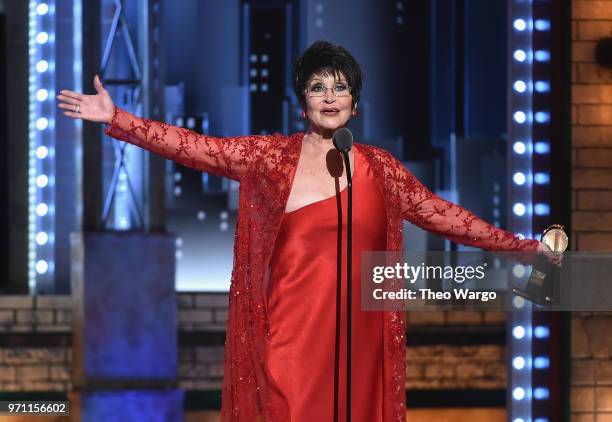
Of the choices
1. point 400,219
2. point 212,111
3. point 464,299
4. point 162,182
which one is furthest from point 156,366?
point 400,219

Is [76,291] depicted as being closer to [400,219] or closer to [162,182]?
[162,182]

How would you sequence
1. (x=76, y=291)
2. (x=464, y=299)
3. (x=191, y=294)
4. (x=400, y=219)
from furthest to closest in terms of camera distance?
(x=191, y=294) → (x=76, y=291) → (x=464, y=299) → (x=400, y=219)

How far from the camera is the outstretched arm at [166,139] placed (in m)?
2.67

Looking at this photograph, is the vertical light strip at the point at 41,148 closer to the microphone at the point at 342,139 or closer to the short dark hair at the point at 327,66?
the short dark hair at the point at 327,66

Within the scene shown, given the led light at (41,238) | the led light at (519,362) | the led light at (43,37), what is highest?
the led light at (43,37)

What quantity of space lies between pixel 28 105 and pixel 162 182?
1262 millimetres

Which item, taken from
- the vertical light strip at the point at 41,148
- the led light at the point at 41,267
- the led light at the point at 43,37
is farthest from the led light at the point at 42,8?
the led light at the point at 41,267

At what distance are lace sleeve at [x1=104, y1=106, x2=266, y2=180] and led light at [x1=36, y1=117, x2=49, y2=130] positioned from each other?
3.10 meters

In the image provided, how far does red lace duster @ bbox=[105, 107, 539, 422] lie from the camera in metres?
2.72

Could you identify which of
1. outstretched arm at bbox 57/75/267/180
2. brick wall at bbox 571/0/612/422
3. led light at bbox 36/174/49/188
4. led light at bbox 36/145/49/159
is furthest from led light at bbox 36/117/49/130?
outstretched arm at bbox 57/75/267/180

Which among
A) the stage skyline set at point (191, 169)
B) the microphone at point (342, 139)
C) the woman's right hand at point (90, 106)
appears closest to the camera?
the microphone at point (342, 139)

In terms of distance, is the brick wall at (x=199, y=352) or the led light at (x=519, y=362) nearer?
the led light at (x=519, y=362)

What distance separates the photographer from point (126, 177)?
5035mm

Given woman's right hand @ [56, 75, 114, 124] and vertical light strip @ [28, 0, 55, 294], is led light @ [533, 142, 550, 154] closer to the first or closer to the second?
woman's right hand @ [56, 75, 114, 124]
